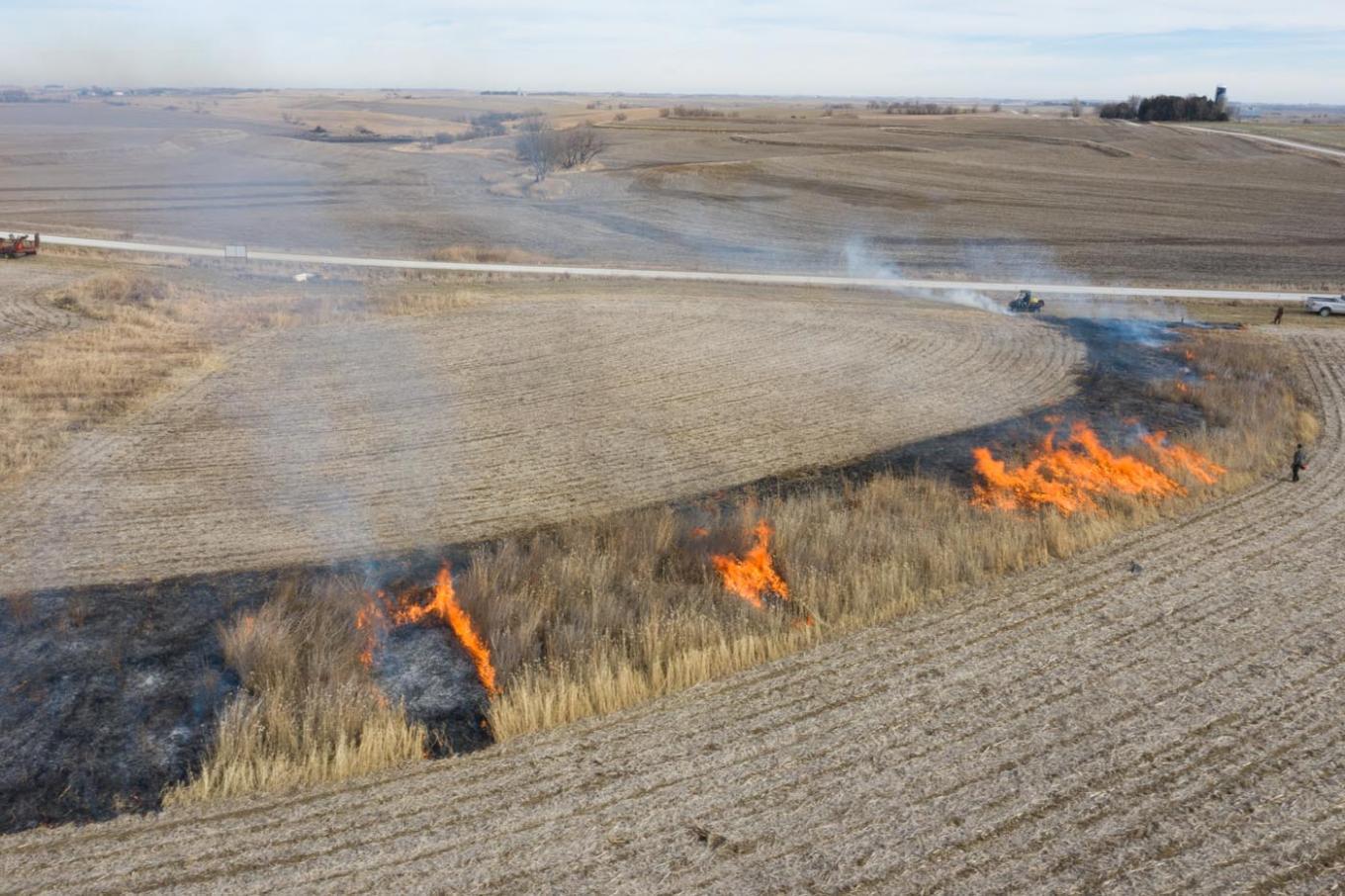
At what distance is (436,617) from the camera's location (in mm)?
11914

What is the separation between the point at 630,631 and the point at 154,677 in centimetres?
566

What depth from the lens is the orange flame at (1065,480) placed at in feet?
50.6

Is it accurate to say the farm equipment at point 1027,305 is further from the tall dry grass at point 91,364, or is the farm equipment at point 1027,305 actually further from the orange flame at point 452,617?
the tall dry grass at point 91,364

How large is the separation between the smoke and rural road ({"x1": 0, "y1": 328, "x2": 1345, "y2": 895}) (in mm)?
24501

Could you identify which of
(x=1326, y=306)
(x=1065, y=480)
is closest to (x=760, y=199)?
(x=1326, y=306)

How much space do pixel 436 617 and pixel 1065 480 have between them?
11.7 metres

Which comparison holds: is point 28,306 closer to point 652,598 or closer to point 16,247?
point 16,247

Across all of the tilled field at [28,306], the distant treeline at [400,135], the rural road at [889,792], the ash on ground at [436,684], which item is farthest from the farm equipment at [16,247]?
the distant treeline at [400,135]

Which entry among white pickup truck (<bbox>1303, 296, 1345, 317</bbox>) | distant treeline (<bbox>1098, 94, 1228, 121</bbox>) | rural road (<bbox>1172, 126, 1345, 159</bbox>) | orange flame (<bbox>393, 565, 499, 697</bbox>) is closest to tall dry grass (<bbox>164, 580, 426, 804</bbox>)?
orange flame (<bbox>393, 565, 499, 697</bbox>)

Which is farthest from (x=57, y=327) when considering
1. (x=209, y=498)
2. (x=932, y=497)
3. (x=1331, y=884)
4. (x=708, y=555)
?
(x=1331, y=884)

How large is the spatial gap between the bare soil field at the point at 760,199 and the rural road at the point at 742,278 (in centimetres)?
258

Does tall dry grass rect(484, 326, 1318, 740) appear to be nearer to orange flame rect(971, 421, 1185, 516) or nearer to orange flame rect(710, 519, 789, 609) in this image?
orange flame rect(710, 519, 789, 609)

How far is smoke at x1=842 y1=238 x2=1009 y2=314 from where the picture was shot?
3447 centimetres

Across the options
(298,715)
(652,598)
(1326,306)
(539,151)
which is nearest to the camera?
(298,715)
